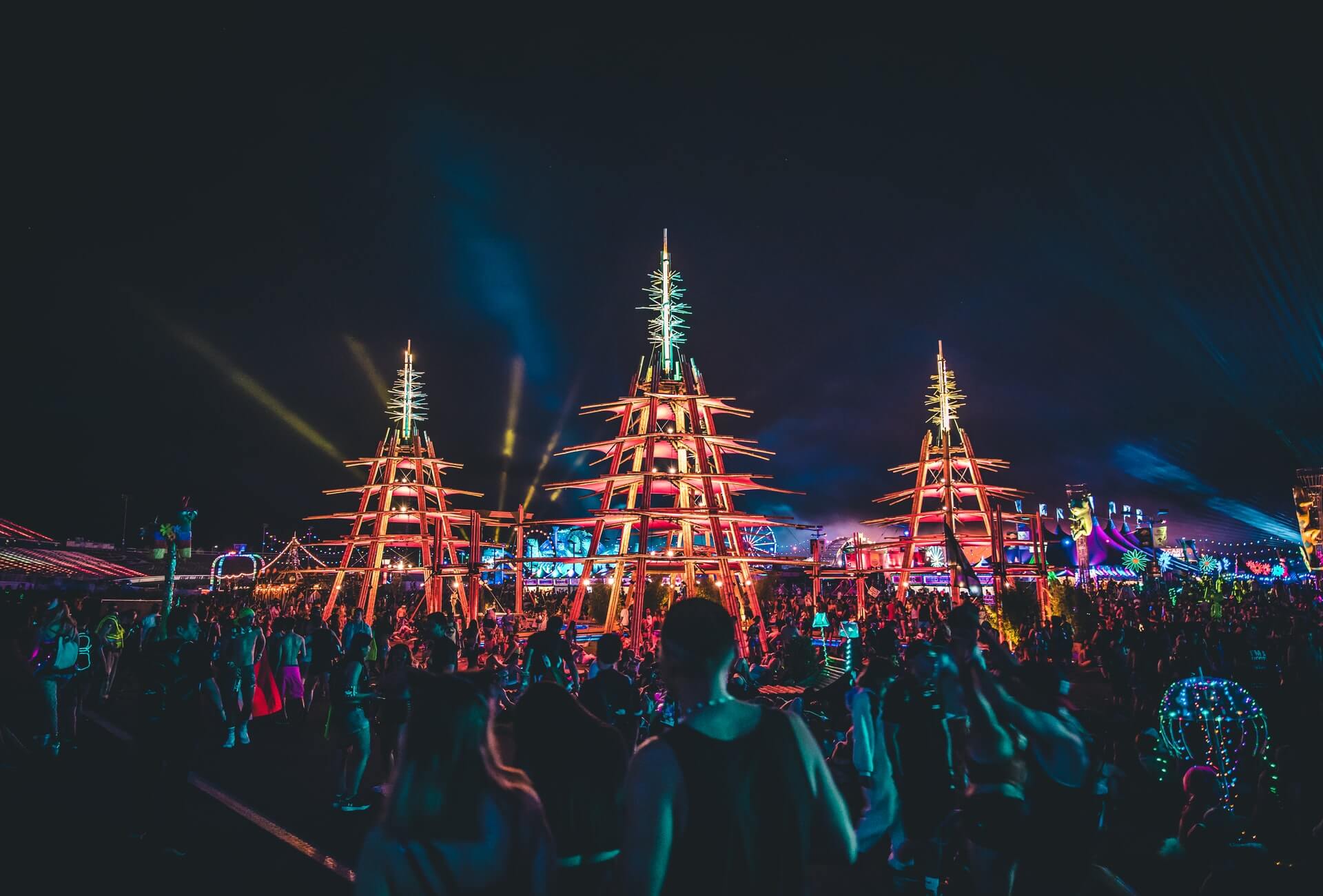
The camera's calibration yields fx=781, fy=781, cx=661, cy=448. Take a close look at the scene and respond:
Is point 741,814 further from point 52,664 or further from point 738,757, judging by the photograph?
point 52,664

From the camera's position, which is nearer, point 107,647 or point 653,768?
point 653,768

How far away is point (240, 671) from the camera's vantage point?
43.9 feet

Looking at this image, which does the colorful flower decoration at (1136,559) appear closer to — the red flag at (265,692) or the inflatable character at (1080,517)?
the inflatable character at (1080,517)

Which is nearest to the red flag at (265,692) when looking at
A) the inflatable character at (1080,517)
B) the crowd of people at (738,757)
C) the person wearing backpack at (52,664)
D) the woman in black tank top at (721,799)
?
the crowd of people at (738,757)

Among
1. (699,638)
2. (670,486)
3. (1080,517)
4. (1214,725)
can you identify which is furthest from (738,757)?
(1080,517)

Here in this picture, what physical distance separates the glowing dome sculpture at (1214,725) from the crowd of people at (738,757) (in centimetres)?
19

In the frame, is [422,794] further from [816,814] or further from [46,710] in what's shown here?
[46,710]

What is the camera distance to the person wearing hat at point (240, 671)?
41.7ft

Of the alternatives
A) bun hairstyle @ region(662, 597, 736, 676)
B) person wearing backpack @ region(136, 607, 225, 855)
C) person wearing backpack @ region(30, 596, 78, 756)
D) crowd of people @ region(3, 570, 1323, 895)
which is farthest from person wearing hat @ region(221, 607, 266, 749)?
bun hairstyle @ region(662, 597, 736, 676)

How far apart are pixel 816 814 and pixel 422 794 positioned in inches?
49.7

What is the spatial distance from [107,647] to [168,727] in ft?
41.2

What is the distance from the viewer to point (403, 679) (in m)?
8.22

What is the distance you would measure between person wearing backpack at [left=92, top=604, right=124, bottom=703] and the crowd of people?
0.37ft

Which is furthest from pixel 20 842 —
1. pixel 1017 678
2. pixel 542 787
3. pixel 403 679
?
pixel 1017 678
